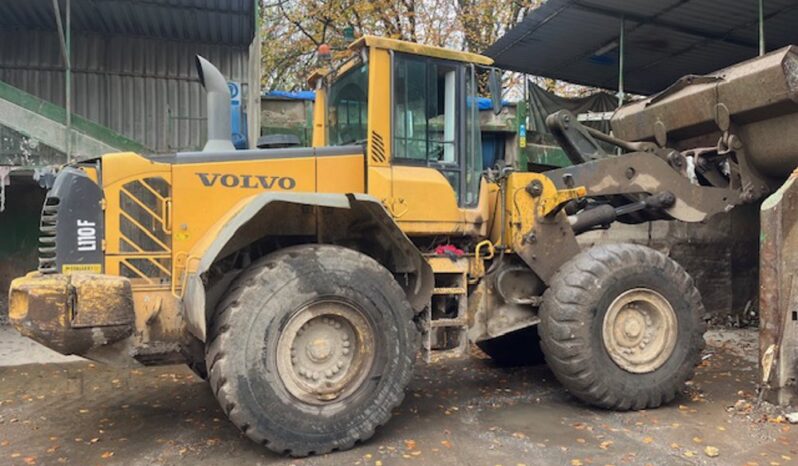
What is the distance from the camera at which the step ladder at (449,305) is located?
5.18 meters

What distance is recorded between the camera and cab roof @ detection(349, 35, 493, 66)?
499cm

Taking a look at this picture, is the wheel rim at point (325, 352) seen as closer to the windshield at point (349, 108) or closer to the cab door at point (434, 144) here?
the cab door at point (434, 144)

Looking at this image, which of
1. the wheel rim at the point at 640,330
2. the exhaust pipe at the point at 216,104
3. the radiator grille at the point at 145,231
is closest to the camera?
the radiator grille at the point at 145,231

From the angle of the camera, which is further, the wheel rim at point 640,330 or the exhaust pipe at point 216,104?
the wheel rim at point 640,330

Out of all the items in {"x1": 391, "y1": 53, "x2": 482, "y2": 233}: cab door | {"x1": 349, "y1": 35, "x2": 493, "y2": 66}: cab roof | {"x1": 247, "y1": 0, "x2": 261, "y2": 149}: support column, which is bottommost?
{"x1": 391, "y1": 53, "x2": 482, "y2": 233}: cab door

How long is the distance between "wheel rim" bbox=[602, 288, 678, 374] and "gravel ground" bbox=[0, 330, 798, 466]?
0.43 meters

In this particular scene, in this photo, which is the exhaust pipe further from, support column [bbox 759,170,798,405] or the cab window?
support column [bbox 759,170,798,405]

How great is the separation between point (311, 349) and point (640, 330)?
2900 millimetres

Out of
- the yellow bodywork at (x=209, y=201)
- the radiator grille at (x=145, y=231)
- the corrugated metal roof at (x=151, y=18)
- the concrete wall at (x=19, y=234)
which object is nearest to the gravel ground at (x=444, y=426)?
the yellow bodywork at (x=209, y=201)

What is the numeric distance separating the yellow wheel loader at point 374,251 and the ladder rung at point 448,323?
0.11ft

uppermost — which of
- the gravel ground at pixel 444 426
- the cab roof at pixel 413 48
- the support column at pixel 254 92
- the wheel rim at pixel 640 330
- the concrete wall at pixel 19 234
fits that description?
the support column at pixel 254 92

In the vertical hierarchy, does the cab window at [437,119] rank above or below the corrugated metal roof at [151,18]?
below

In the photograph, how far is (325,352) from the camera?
174 inches

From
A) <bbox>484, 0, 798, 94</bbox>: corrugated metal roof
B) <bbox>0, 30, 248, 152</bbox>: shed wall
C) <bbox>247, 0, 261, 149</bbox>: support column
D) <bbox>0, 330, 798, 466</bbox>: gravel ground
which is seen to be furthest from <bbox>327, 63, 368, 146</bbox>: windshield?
<bbox>0, 30, 248, 152</bbox>: shed wall
